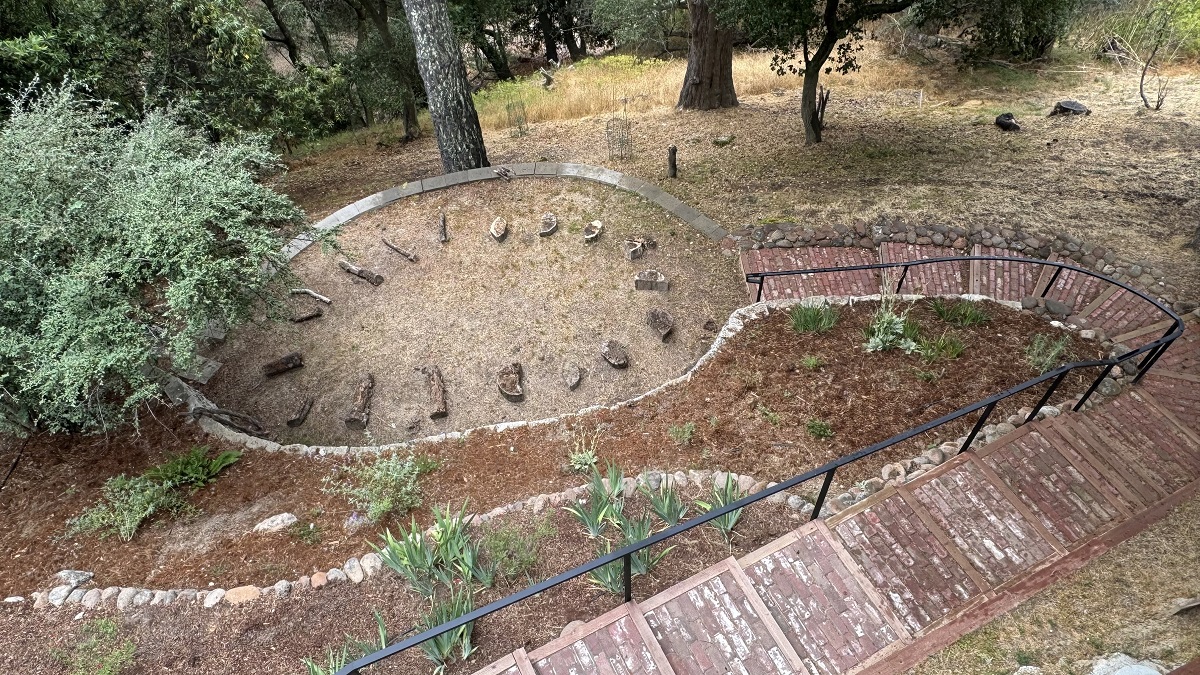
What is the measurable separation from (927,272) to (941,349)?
2.87 meters

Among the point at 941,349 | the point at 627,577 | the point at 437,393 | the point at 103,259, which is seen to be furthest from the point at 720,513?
the point at 103,259

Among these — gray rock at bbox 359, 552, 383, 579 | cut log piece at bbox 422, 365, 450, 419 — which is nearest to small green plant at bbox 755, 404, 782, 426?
gray rock at bbox 359, 552, 383, 579

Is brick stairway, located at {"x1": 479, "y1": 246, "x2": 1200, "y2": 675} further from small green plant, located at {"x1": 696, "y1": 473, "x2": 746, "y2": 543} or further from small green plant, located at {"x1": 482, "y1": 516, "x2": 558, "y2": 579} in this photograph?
small green plant, located at {"x1": 482, "y1": 516, "x2": 558, "y2": 579}

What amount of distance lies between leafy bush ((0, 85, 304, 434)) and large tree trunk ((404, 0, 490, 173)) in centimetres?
460

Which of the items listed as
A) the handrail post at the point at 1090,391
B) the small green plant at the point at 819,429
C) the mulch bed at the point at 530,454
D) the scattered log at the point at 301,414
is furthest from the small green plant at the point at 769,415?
the scattered log at the point at 301,414

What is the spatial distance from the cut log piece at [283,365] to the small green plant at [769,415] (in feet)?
21.8

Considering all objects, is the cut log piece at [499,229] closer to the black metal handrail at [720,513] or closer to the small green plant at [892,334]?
the small green plant at [892,334]

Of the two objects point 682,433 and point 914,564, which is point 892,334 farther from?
point 914,564

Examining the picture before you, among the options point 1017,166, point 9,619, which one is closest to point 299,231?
point 9,619

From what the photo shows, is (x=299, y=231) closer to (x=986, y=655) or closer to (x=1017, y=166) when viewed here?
(x=986, y=655)

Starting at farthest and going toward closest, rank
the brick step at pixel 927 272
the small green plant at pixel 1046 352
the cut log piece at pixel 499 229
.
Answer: the cut log piece at pixel 499 229
the brick step at pixel 927 272
the small green plant at pixel 1046 352

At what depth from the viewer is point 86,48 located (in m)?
8.53

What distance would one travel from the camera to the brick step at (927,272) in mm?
8484

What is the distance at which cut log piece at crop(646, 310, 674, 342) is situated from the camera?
8586mm
